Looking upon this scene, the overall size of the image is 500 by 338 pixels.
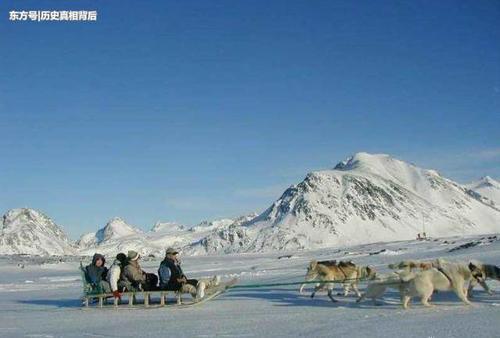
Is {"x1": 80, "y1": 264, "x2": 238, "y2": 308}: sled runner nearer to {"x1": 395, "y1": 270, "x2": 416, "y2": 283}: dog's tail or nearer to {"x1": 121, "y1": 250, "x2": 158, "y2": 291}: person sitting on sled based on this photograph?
{"x1": 121, "y1": 250, "x2": 158, "y2": 291}: person sitting on sled

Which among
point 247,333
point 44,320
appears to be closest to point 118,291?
point 44,320

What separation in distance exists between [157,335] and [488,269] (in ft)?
22.3

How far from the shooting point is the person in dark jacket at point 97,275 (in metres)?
14.5

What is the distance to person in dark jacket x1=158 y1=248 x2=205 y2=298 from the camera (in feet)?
45.4

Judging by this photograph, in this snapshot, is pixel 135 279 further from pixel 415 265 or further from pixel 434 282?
pixel 434 282

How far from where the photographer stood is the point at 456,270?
37.6 ft

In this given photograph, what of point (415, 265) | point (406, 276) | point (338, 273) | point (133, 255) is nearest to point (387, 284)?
point (406, 276)

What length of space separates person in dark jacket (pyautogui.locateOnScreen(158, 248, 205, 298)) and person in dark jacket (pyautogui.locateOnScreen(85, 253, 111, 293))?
4.61 ft

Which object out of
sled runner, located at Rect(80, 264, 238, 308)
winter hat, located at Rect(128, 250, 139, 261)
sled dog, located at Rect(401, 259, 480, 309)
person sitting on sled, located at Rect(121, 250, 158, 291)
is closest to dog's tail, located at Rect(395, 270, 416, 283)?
sled dog, located at Rect(401, 259, 480, 309)

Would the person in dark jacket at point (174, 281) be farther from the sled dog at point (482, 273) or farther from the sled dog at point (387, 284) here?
the sled dog at point (482, 273)

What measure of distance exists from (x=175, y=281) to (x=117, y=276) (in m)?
1.40

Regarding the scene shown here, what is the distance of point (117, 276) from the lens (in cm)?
1431

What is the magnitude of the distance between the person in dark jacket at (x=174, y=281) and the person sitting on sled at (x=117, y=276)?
93cm

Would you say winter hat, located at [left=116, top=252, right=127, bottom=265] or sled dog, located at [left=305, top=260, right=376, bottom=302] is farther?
winter hat, located at [left=116, top=252, right=127, bottom=265]
